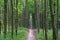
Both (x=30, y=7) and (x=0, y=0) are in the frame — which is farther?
(x=30, y=7)

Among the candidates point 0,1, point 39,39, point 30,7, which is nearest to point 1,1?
point 0,1

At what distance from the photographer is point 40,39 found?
64.8 ft

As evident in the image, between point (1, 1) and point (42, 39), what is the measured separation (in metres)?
6.03

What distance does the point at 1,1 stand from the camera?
1994 centimetres

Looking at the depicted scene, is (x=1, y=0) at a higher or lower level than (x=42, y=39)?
higher

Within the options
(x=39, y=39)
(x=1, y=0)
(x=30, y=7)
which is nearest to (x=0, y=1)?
(x=1, y=0)

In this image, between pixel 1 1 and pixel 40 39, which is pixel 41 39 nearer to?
pixel 40 39

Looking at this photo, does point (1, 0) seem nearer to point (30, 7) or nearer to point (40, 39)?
point (40, 39)

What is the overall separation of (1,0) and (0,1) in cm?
16

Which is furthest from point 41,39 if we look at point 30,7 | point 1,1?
point 30,7

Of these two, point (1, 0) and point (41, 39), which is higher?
point (1, 0)

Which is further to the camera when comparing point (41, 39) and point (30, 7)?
point (30, 7)

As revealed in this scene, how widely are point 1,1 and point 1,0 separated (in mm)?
209

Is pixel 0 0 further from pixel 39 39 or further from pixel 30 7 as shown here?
pixel 30 7
